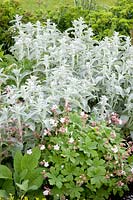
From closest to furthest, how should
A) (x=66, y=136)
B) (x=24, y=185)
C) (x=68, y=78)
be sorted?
1. (x=24, y=185)
2. (x=66, y=136)
3. (x=68, y=78)

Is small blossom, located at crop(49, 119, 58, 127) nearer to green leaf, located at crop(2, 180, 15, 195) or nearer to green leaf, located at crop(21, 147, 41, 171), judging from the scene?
green leaf, located at crop(21, 147, 41, 171)

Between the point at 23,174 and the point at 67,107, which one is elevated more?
the point at 67,107

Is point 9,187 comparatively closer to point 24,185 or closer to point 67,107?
point 24,185

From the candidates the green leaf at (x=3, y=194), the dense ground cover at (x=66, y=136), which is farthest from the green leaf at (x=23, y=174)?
the green leaf at (x=3, y=194)

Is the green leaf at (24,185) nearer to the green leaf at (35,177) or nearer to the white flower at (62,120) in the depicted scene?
the green leaf at (35,177)

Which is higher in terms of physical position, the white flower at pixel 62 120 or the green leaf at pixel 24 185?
the white flower at pixel 62 120

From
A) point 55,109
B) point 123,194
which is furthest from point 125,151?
point 55,109

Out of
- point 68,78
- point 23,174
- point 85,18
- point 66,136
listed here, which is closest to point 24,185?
point 23,174

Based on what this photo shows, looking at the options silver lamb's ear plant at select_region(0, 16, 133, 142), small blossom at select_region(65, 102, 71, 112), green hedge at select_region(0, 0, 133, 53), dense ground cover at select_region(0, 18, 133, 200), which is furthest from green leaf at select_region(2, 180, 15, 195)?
green hedge at select_region(0, 0, 133, 53)

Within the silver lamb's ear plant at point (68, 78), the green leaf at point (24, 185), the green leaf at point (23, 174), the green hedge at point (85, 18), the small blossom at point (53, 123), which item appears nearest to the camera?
the green leaf at point (24, 185)

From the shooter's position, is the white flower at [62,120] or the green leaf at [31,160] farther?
the white flower at [62,120]

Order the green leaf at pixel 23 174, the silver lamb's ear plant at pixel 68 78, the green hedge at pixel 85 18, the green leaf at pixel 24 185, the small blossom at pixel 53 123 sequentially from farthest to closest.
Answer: the green hedge at pixel 85 18
the silver lamb's ear plant at pixel 68 78
the small blossom at pixel 53 123
the green leaf at pixel 23 174
the green leaf at pixel 24 185

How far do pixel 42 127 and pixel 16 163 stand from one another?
34 cm

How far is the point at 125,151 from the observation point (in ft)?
13.5
